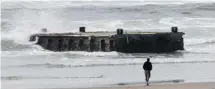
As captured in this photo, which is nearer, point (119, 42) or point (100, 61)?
point (100, 61)

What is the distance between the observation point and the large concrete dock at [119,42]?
3653 cm

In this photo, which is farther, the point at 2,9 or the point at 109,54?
the point at 2,9

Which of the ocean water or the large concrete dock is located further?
the large concrete dock

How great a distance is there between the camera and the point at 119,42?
120ft

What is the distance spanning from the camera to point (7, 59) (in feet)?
108

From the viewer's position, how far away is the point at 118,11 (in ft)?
292

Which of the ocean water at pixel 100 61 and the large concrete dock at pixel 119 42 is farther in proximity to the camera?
the large concrete dock at pixel 119 42

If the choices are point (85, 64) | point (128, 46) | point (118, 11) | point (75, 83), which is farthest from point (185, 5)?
point (75, 83)

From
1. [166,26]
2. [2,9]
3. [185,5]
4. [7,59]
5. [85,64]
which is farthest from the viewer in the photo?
[185,5]

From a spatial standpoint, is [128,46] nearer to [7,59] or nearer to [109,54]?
[109,54]

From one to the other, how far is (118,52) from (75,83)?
1544cm

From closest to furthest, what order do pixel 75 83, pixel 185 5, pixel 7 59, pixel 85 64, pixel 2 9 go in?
pixel 75 83 → pixel 85 64 → pixel 7 59 → pixel 2 9 → pixel 185 5

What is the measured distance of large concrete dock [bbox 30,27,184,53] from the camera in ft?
120

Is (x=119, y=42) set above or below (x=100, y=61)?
above
